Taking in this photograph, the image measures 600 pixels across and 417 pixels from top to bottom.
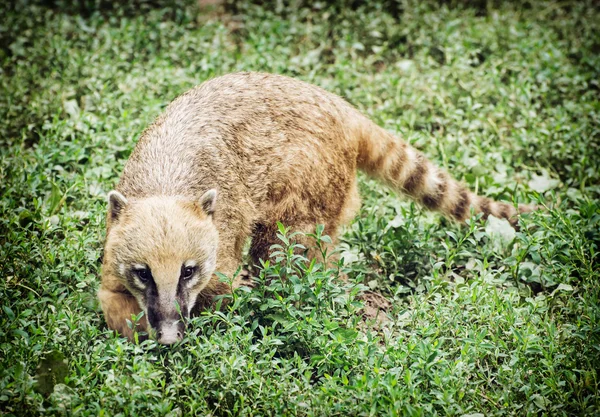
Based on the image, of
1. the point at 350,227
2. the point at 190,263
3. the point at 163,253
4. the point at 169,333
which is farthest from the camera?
the point at 350,227

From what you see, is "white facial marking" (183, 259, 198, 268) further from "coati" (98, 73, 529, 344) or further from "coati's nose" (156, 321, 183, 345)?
"coati's nose" (156, 321, 183, 345)

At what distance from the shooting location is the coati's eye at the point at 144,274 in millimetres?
3819

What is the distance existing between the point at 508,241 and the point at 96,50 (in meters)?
4.35

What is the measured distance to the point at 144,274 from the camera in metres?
3.84

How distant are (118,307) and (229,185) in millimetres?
1001

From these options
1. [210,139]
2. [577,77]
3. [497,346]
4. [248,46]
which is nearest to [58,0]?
[248,46]

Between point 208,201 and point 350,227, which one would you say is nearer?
point 208,201

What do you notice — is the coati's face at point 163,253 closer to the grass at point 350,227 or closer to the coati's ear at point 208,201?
the coati's ear at point 208,201

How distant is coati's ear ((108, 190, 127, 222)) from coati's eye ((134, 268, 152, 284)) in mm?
378

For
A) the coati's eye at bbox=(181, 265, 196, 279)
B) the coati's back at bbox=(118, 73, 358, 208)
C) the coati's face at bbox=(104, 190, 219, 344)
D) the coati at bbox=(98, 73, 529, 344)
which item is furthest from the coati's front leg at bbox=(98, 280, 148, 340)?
the coati's back at bbox=(118, 73, 358, 208)

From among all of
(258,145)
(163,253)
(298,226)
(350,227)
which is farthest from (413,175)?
(163,253)

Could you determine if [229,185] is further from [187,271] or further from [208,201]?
[187,271]

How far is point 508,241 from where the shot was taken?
4855mm

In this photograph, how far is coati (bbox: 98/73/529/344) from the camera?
3.86m
